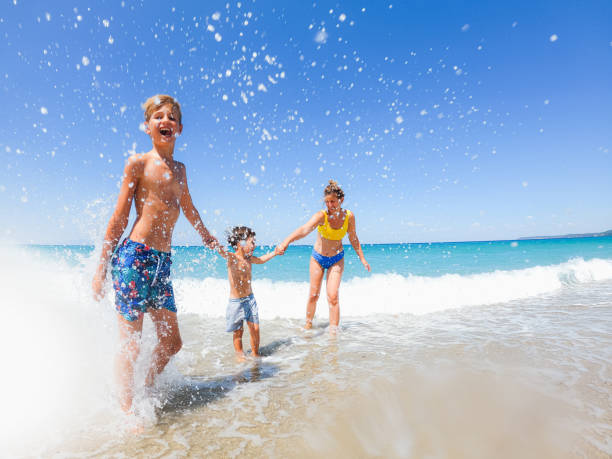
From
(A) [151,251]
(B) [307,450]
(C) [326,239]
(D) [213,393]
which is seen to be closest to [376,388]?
(B) [307,450]

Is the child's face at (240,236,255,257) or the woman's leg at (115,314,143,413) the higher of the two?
the child's face at (240,236,255,257)

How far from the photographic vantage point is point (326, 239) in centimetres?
567

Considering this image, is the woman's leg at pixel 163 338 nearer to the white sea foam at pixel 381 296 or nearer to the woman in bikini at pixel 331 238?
the woman in bikini at pixel 331 238

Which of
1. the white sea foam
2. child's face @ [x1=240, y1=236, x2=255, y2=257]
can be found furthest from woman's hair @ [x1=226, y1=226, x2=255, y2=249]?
the white sea foam

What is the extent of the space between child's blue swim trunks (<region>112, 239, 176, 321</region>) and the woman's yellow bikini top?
131 inches

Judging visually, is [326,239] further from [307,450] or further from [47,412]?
[47,412]

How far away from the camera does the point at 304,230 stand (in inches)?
205

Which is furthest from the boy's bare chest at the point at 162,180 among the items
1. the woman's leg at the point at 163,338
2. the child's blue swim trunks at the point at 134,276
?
the woman's leg at the point at 163,338

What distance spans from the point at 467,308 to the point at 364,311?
2.52 metres

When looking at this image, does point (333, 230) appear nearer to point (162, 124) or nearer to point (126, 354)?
point (162, 124)

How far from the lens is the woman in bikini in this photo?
5.32 metres

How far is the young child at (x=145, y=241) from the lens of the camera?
245 cm

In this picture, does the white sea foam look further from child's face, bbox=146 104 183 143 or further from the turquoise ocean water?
child's face, bbox=146 104 183 143

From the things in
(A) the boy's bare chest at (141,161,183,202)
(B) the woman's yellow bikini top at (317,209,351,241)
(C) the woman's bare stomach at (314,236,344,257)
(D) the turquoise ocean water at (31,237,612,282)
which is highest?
Answer: (A) the boy's bare chest at (141,161,183,202)
